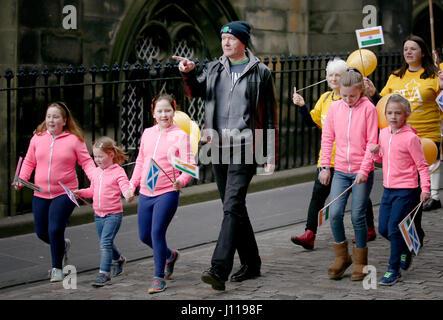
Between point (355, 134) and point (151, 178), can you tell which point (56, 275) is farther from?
point (355, 134)

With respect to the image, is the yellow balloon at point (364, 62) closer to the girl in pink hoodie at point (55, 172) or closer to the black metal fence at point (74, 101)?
the black metal fence at point (74, 101)

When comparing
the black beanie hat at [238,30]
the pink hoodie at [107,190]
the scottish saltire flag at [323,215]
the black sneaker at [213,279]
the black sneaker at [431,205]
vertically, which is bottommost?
the black sneaker at [213,279]

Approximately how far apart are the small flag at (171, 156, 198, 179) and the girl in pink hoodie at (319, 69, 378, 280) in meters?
1.13

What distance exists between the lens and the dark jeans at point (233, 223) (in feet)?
19.0

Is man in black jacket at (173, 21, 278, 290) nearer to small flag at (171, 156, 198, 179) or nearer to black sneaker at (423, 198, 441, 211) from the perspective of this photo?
small flag at (171, 156, 198, 179)

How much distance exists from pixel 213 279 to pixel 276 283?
57 cm

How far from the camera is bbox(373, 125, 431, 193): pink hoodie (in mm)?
5914

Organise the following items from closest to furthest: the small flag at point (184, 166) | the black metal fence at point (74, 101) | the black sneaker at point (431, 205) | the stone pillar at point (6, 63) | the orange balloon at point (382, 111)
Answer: the small flag at point (184, 166)
the orange balloon at point (382, 111)
the black metal fence at point (74, 101)
the stone pillar at point (6, 63)
the black sneaker at point (431, 205)

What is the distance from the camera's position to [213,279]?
5.68 meters

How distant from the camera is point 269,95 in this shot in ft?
19.8

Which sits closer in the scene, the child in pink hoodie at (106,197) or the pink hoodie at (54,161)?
the child in pink hoodie at (106,197)

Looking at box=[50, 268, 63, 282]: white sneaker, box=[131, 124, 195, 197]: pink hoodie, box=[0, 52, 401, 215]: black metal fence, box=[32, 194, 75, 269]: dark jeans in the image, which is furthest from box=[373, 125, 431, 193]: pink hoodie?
box=[0, 52, 401, 215]: black metal fence

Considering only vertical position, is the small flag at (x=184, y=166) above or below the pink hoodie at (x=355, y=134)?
below

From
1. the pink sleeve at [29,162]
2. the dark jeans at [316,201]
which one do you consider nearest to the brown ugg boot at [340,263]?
the dark jeans at [316,201]
